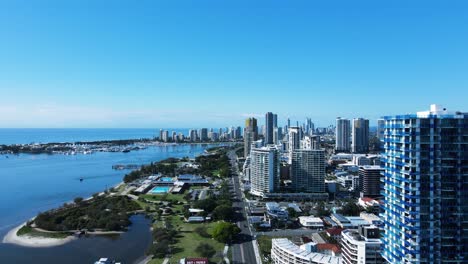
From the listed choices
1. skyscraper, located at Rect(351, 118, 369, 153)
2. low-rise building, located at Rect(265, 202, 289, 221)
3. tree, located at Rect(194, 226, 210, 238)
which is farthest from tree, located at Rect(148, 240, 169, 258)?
skyscraper, located at Rect(351, 118, 369, 153)

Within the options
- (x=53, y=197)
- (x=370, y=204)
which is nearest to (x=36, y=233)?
(x=53, y=197)

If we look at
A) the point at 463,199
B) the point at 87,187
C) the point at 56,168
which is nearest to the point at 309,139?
the point at 87,187

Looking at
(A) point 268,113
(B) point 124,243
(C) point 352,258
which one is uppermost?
(A) point 268,113

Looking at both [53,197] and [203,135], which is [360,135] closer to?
[53,197]

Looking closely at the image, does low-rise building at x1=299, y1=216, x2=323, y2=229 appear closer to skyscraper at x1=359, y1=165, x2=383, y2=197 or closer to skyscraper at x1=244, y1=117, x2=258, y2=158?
skyscraper at x1=359, y1=165, x2=383, y2=197

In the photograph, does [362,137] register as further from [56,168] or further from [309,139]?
[56,168]

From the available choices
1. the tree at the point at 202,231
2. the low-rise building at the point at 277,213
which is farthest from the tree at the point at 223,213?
the low-rise building at the point at 277,213
